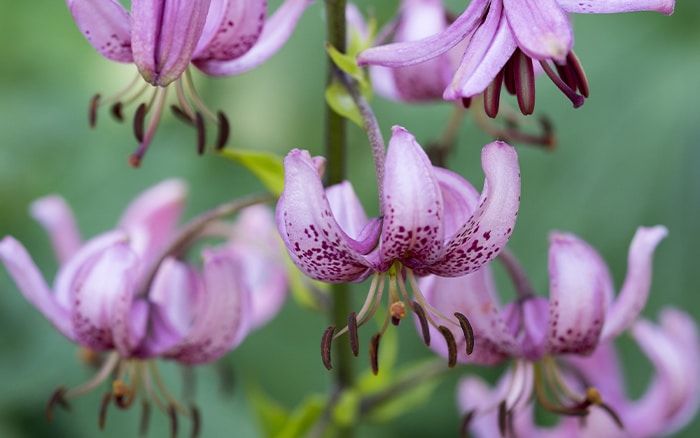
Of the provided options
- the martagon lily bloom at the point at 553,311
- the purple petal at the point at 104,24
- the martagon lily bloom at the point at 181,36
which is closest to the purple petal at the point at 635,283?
the martagon lily bloom at the point at 553,311

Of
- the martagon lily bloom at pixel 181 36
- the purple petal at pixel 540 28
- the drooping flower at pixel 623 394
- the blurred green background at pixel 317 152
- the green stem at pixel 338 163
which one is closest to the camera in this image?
the purple petal at pixel 540 28

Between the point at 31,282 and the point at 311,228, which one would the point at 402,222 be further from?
the point at 31,282

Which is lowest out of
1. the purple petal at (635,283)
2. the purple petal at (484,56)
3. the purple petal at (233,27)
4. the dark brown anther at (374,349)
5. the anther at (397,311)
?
the purple petal at (635,283)

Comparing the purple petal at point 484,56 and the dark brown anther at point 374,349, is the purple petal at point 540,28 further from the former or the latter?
the dark brown anther at point 374,349

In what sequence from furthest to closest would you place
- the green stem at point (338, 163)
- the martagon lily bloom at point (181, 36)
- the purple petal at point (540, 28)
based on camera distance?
1. the green stem at point (338, 163)
2. the martagon lily bloom at point (181, 36)
3. the purple petal at point (540, 28)

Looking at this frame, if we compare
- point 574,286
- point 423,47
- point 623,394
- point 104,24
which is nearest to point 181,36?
point 104,24

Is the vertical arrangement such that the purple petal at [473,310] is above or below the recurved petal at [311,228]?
below

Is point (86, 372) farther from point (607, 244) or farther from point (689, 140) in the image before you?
point (689, 140)

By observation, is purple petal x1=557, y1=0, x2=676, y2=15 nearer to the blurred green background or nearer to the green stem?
the green stem
